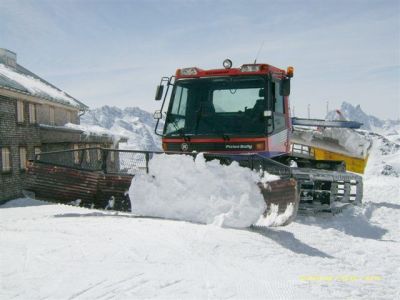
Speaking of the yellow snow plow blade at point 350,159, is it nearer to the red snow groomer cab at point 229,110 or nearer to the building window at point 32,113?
the red snow groomer cab at point 229,110

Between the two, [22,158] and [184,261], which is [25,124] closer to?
[22,158]

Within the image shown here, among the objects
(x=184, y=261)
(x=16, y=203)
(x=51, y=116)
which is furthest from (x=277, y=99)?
(x=51, y=116)

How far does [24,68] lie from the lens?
26641 millimetres

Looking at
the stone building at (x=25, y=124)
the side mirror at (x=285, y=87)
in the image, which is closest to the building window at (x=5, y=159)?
the stone building at (x=25, y=124)

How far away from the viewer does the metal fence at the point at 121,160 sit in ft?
22.4

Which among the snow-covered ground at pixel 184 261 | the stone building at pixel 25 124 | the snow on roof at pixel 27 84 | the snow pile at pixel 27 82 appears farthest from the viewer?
the snow pile at pixel 27 82

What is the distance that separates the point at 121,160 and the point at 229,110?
6.94ft

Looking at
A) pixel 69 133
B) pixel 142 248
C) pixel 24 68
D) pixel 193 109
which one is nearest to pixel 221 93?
pixel 193 109

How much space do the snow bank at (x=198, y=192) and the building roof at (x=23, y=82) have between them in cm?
1365

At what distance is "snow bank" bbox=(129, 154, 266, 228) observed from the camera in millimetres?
6363

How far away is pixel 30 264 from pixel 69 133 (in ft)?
68.7

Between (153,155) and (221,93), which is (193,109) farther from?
(153,155)

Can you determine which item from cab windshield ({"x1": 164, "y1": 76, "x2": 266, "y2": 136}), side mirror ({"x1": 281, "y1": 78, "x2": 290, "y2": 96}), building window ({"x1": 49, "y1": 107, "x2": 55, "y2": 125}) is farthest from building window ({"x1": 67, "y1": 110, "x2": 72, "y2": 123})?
side mirror ({"x1": 281, "y1": 78, "x2": 290, "y2": 96})

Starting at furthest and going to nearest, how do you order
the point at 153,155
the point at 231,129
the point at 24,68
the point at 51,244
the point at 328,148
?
1. the point at 24,68
2. the point at 328,148
3. the point at 231,129
4. the point at 153,155
5. the point at 51,244
